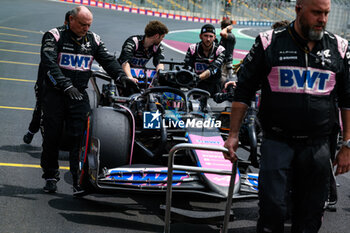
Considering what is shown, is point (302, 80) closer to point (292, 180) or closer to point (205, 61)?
point (292, 180)

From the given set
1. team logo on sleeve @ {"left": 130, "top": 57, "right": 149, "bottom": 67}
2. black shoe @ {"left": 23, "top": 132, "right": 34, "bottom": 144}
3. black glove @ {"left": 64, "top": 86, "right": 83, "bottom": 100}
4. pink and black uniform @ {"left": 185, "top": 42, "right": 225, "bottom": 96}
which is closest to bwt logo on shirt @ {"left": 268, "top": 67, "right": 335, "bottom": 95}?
black glove @ {"left": 64, "top": 86, "right": 83, "bottom": 100}

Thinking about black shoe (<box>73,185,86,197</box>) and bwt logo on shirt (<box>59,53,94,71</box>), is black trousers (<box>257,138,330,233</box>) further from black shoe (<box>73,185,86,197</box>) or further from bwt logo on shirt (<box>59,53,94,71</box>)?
bwt logo on shirt (<box>59,53,94,71</box>)

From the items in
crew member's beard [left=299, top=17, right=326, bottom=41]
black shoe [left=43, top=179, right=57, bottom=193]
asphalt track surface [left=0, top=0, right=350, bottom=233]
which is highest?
crew member's beard [left=299, top=17, right=326, bottom=41]

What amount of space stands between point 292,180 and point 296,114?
0.47 m

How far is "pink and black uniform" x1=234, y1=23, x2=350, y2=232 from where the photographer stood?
3576mm

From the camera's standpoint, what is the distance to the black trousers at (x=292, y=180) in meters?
3.58

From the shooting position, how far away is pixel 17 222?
4859mm

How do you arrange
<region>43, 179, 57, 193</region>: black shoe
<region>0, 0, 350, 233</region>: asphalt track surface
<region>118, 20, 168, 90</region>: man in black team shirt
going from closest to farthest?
<region>0, 0, 350, 233</region>: asphalt track surface, <region>43, 179, 57, 193</region>: black shoe, <region>118, 20, 168, 90</region>: man in black team shirt

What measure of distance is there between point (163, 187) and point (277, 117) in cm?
165

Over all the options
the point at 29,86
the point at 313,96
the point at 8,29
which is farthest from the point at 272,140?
the point at 8,29

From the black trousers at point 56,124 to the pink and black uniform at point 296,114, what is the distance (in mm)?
2585

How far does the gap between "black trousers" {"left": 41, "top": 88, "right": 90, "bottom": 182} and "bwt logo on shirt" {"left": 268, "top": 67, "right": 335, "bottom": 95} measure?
109 inches

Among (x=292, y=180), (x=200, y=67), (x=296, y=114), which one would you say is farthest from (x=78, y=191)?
(x=200, y=67)

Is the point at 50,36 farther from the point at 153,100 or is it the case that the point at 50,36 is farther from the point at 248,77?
the point at 248,77
